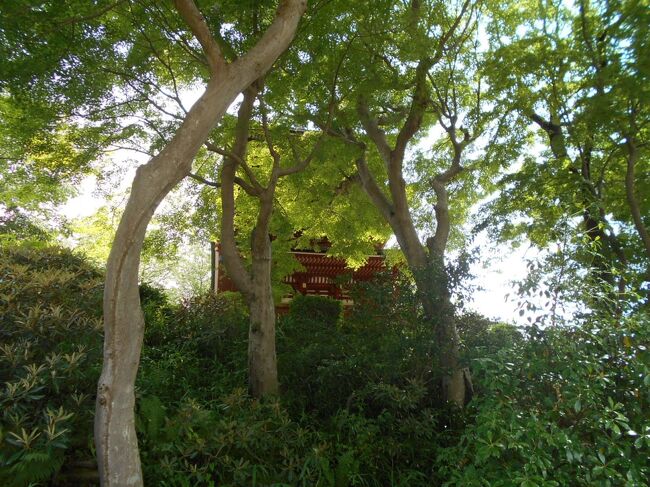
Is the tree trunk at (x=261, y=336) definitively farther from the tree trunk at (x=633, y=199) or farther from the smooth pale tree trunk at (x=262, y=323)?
the tree trunk at (x=633, y=199)

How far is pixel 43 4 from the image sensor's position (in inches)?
157

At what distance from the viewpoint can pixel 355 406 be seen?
5.31m

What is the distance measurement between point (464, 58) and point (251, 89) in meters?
4.43

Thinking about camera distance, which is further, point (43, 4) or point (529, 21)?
point (529, 21)

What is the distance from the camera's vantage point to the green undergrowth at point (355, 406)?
10.1ft

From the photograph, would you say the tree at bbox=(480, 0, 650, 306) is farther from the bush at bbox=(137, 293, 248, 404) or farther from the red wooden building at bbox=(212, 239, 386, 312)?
the red wooden building at bbox=(212, 239, 386, 312)

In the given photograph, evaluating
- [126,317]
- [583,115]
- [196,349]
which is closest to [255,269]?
[196,349]

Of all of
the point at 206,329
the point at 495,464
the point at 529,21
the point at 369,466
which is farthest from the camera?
the point at 529,21

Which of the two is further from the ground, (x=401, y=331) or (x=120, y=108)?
(x=120, y=108)

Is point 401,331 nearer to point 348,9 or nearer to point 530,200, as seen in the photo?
point 530,200

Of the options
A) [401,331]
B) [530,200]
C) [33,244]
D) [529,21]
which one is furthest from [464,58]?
[33,244]

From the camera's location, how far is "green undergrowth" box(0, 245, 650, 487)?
308 cm

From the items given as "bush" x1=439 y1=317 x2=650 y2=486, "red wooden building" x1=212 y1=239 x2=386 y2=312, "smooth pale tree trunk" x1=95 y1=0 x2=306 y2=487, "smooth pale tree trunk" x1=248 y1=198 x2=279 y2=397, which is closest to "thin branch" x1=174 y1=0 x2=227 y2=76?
"smooth pale tree trunk" x1=95 y1=0 x2=306 y2=487

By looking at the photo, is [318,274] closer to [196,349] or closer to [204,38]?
[196,349]
